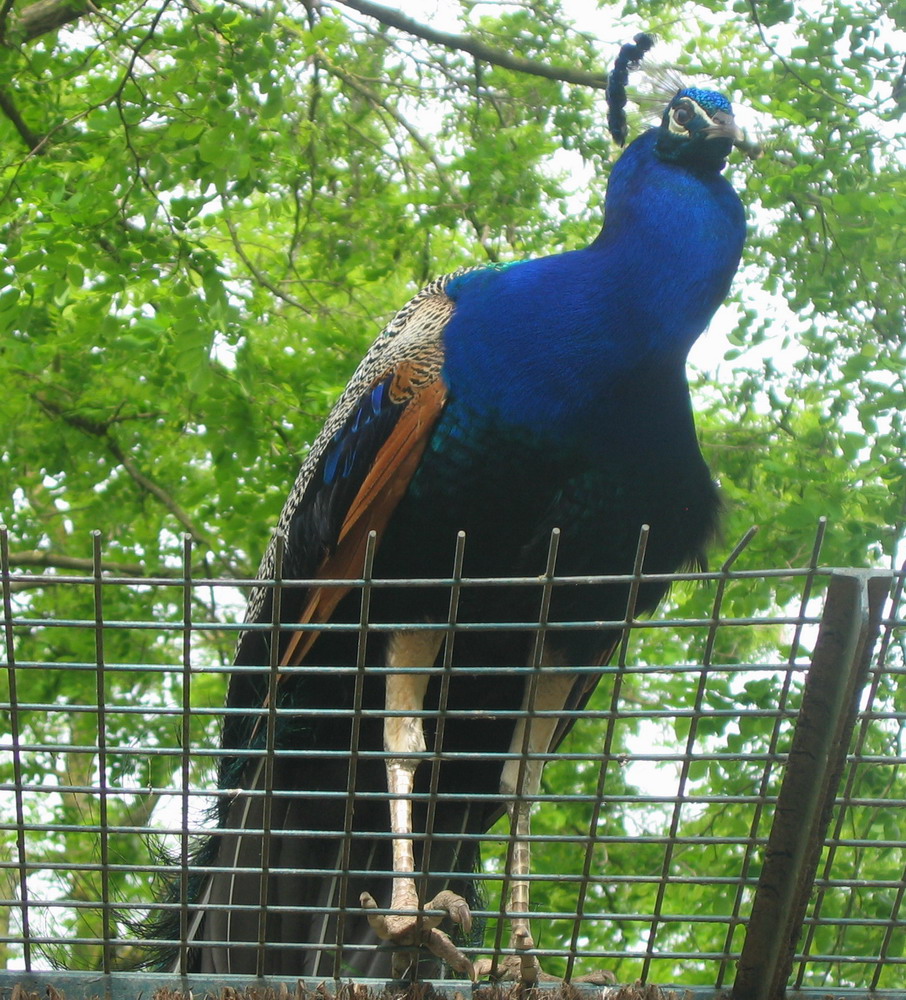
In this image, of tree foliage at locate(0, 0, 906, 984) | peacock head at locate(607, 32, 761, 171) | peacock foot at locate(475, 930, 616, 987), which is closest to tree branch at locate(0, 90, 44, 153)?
tree foliage at locate(0, 0, 906, 984)

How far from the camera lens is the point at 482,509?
2818 millimetres

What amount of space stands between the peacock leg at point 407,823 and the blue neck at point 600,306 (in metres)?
0.59

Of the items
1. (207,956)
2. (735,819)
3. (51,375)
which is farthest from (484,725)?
(51,375)

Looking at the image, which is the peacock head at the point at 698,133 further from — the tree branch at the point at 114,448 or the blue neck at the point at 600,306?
the tree branch at the point at 114,448

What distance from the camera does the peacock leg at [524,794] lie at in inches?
70.9

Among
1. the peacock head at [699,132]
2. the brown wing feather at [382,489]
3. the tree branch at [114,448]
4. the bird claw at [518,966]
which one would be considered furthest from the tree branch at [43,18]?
the bird claw at [518,966]

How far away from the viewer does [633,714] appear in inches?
63.4

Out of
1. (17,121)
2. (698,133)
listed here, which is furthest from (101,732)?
(17,121)

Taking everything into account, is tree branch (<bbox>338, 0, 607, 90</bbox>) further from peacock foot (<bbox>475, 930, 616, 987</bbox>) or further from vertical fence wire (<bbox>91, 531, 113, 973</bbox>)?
vertical fence wire (<bbox>91, 531, 113, 973</bbox>)

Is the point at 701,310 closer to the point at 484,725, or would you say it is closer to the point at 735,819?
the point at 484,725

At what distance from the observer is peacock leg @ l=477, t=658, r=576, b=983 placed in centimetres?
180

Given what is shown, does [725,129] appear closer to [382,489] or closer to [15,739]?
[382,489]

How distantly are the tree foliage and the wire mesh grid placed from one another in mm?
125

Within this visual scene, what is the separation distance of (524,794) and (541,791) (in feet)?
8.74
